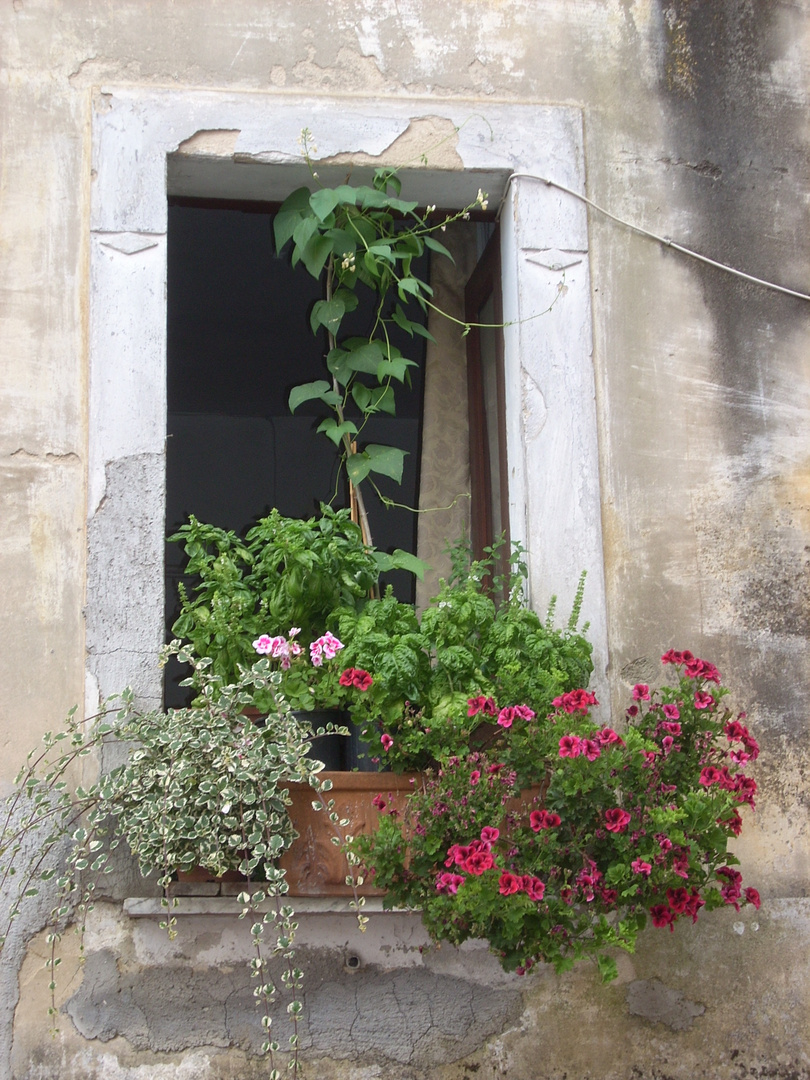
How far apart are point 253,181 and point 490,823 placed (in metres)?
2.04

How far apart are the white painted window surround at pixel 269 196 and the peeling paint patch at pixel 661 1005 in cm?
80

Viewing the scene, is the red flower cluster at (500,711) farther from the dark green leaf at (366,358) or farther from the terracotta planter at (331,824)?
the dark green leaf at (366,358)

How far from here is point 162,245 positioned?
3229 mm

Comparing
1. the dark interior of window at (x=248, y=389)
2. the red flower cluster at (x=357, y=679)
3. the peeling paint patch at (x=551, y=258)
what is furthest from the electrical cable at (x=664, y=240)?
the red flower cluster at (x=357, y=679)

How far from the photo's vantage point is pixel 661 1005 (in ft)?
9.70

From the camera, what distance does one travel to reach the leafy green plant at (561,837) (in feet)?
8.18

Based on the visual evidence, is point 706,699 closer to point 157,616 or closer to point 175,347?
point 157,616

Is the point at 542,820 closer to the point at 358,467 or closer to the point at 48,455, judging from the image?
the point at 358,467

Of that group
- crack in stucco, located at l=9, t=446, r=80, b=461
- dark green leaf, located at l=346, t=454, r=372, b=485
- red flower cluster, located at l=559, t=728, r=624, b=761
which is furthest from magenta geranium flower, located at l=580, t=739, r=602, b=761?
crack in stucco, located at l=9, t=446, r=80, b=461

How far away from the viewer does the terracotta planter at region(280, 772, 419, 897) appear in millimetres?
2736

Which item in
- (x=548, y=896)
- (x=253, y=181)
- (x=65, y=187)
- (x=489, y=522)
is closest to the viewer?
(x=548, y=896)

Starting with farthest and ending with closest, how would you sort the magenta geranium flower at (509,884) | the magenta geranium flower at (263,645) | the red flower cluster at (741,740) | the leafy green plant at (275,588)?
the leafy green plant at (275,588)
the magenta geranium flower at (263,645)
the red flower cluster at (741,740)
the magenta geranium flower at (509,884)

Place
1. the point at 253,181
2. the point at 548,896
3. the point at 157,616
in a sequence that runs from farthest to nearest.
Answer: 1. the point at 253,181
2. the point at 157,616
3. the point at 548,896

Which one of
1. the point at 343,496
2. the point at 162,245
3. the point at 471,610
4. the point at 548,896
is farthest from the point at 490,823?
the point at 162,245
